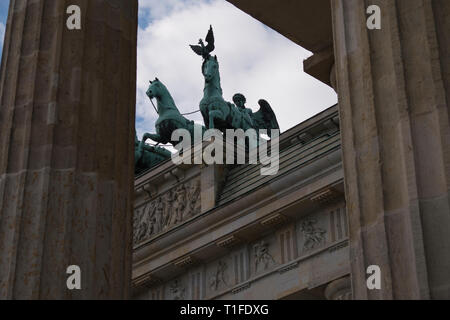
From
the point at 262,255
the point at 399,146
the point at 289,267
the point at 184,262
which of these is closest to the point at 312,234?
the point at 289,267

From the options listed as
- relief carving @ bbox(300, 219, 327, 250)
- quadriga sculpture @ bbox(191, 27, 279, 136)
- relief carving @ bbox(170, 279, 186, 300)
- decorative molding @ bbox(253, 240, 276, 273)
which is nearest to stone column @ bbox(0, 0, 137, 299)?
relief carving @ bbox(300, 219, 327, 250)

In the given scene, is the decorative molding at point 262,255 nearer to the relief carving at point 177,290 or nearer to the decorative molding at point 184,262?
the decorative molding at point 184,262

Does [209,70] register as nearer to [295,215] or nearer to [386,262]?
[295,215]

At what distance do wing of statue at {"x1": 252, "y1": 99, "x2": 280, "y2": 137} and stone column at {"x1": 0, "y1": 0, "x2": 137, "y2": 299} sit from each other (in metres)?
45.8

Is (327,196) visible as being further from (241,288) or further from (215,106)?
(215,106)

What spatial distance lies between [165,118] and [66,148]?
4788 centimetres

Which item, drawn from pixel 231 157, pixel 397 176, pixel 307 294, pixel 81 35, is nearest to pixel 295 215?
pixel 307 294

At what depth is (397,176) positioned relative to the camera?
15.5 metres

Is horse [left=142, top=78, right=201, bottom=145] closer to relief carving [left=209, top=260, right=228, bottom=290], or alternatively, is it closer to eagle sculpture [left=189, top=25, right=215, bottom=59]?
eagle sculpture [left=189, top=25, right=215, bottom=59]

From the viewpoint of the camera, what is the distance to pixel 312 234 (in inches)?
1818

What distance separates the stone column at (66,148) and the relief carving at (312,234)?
26636mm

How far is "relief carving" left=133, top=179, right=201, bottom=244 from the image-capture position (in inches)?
2114

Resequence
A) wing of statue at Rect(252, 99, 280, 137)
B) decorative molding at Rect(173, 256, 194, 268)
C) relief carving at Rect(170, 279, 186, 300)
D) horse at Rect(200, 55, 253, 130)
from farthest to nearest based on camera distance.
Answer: wing of statue at Rect(252, 99, 280, 137) < horse at Rect(200, 55, 253, 130) < relief carving at Rect(170, 279, 186, 300) < decorative molding at Rect(173, 256, 194, 268)

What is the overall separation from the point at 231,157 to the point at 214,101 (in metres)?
8.94
